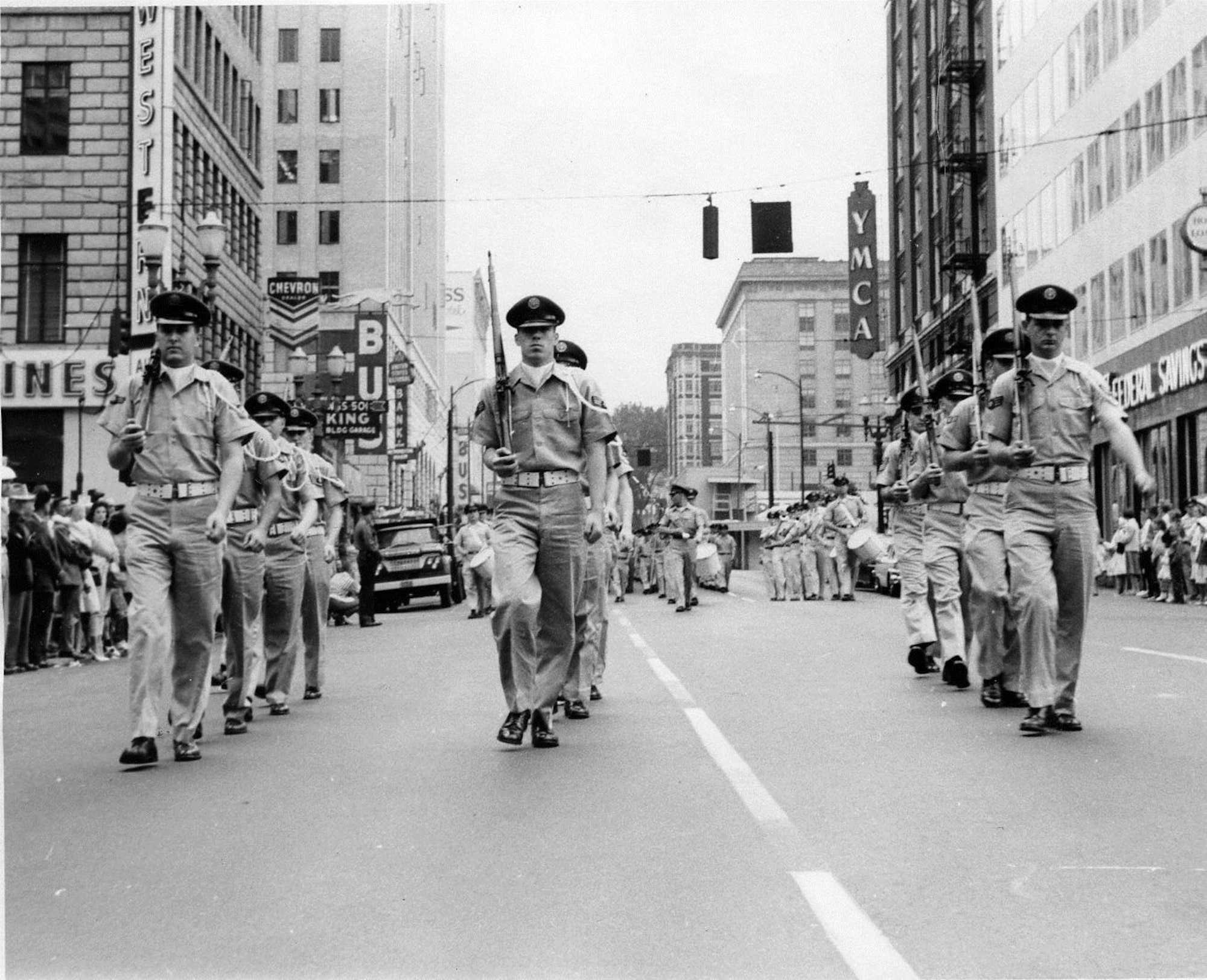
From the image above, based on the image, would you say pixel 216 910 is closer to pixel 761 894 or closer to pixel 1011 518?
pixel 761 894

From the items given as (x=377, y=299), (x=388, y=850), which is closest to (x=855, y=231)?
(x=377, y=299)

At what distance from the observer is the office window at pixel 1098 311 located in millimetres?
39812

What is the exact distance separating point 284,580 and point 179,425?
2.94 m

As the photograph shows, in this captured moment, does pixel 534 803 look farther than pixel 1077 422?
No

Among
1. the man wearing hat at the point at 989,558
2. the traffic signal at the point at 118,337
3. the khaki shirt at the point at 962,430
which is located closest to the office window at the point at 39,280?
the traffic signal at the point at 118,337

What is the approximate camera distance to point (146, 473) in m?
8.27

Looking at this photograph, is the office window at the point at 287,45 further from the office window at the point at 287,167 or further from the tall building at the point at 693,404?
the tall building at the point at 693,404

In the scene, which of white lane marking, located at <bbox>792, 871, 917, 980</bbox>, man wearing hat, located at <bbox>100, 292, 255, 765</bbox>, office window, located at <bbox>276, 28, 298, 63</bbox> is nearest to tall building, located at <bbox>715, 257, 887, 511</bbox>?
office window, located at <bbox>276, 28, 298, 63</bbox>

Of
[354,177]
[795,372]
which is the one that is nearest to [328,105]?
[354,177]

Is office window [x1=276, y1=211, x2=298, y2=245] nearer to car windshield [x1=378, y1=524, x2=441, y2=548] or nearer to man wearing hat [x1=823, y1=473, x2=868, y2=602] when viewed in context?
car windshield [x1=378, y1=524, x2=441, y2=548]

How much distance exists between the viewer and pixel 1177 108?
100 ft

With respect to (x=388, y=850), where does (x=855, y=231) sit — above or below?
above

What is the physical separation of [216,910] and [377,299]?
191 ft

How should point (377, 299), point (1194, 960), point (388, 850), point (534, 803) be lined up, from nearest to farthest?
point (1194, 960)
point (388, 850)
point (534, 803)
point (377, 299)
